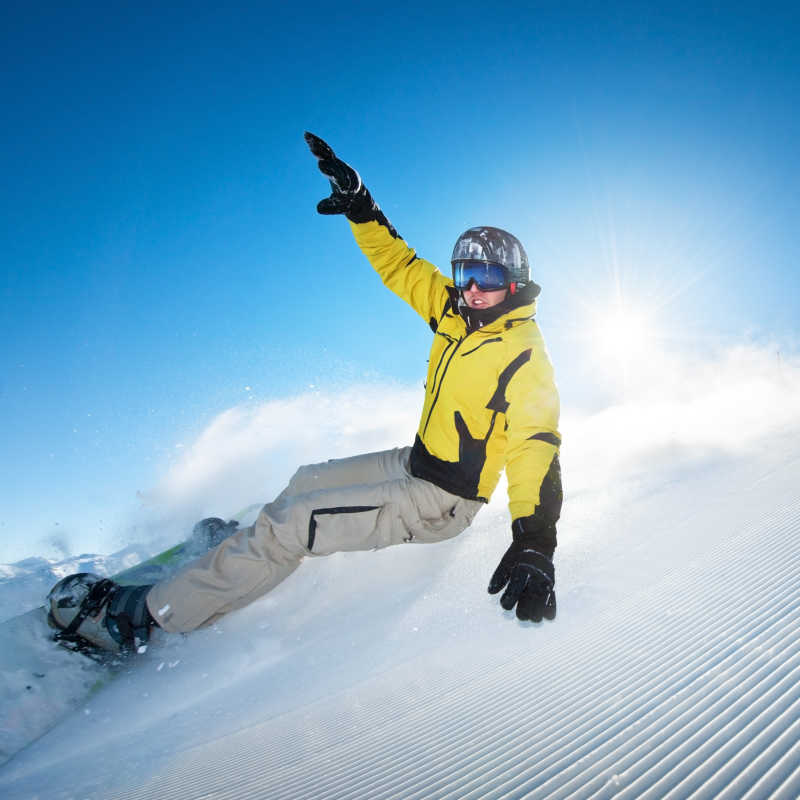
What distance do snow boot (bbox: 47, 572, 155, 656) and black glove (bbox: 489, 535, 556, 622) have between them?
2662 millimetres

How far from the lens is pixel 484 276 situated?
11.2 ft

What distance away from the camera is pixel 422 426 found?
359 centimetres

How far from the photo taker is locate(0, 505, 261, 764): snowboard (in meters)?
3.04

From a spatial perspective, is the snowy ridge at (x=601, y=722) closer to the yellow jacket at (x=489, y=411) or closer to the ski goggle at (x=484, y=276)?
the yellow jacket at (x=489, y=411)

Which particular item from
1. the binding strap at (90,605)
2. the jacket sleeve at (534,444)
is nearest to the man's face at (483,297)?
the jacket sleeve at (534,444)

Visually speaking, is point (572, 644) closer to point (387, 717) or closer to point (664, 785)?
point (387, 717)

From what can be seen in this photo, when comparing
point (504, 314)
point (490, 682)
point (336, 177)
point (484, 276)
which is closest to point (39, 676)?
point (490, 682)

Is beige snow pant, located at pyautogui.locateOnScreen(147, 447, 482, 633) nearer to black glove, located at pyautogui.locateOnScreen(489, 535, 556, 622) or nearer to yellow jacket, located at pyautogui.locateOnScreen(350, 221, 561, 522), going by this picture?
yellow jacket, located at pyautogui.locateOnScreen(350, 221, 561, 522)

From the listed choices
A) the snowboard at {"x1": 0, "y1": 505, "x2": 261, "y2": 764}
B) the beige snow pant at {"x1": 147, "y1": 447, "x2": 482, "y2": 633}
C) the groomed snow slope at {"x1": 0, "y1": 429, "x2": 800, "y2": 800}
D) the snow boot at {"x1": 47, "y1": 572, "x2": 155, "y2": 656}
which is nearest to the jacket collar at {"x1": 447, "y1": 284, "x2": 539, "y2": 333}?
the beige snow pant at {"x1": 147, "y1": 447, "x2": 482, "y2": 633}

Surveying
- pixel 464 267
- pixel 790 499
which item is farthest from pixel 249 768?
pixel 790 499

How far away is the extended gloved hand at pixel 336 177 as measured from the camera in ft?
13.2

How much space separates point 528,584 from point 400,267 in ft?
10.0

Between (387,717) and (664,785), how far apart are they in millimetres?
1473

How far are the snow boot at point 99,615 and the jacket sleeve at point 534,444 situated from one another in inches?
111
